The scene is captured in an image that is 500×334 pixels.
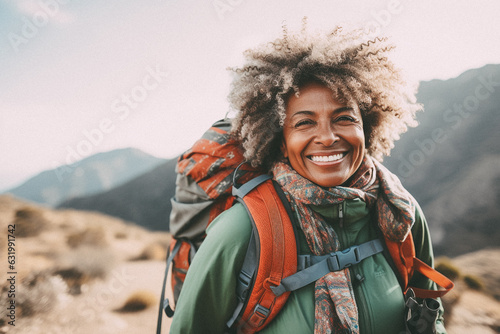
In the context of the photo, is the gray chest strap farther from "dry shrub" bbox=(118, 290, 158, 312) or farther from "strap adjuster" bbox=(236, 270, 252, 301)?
"dry shrub" bbox=(118, 290, 158, 312)

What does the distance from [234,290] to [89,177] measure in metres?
40.1

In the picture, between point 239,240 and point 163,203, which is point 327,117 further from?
point 163,203

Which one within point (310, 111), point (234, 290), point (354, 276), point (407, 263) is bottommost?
point (407, 263)

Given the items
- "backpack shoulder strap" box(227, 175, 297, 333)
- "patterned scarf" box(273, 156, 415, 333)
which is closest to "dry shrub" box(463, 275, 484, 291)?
"patterned scarf" box(273, 156, 415, 333)

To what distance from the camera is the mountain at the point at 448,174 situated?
10.7 metres

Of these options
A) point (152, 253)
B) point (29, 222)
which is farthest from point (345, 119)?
point (29, 222)

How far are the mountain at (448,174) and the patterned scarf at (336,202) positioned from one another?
34.2ft

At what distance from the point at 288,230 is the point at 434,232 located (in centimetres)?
1258

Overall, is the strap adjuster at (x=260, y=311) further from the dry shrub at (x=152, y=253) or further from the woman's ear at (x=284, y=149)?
the dry shrub at (x=152, y=253)

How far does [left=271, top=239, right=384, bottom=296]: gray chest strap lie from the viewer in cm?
127

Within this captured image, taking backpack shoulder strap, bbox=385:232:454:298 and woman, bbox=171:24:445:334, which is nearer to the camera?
woman, bbox=171:24:445:334

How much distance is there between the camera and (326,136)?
56.7 inches

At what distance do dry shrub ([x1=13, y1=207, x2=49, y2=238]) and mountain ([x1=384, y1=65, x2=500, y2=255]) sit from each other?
51.6ft

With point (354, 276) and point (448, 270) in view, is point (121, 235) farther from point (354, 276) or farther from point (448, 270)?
point (354, 276)
